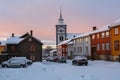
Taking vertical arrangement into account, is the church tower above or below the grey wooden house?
above

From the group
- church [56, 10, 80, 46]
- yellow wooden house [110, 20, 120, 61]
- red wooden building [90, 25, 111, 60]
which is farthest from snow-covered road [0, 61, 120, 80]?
church [56, 10, 80, 46]

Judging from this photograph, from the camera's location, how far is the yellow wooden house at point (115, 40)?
65.8 meters

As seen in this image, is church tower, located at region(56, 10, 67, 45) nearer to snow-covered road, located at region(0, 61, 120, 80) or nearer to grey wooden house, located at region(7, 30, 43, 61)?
grey wooden house, located at region(7, 30, 43, 61)

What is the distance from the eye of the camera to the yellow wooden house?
65750mm

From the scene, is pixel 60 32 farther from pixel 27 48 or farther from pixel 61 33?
pixel 27 48

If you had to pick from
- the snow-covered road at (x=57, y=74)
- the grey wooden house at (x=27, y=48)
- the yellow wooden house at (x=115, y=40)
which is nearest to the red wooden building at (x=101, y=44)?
the yellow wooden house at (x=115, y=40)

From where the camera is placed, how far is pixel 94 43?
83750 millimetres

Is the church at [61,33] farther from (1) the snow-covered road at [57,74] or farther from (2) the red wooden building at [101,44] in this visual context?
(1) the snow-covered road at [57,74]

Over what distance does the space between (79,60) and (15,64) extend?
588 inches

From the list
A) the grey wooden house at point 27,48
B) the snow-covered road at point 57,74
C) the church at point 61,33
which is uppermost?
the church at point 61,33

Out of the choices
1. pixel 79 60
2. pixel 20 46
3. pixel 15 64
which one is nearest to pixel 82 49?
pixel 20 46

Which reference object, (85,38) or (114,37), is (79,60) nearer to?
(114,37)

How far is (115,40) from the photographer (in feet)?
223

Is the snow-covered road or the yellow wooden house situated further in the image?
the yellow wooden house
